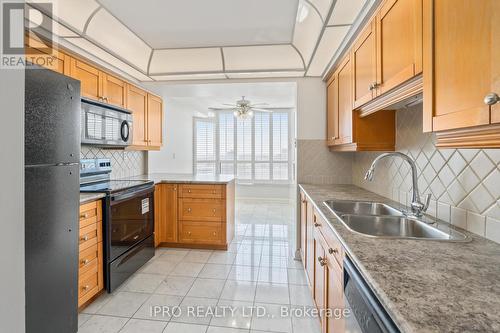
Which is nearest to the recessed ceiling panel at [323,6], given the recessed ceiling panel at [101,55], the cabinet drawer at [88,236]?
the recessed ceiling panel at [101,55]

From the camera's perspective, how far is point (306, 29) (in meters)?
2.27

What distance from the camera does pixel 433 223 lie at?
1.36 m

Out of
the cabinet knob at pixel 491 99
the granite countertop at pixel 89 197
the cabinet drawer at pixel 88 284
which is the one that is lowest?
the cabinet drawer at pixel 88 284

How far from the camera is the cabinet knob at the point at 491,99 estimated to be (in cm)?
67

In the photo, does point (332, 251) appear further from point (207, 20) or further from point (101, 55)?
point (101, 55)

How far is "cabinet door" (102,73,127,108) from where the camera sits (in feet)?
8.39

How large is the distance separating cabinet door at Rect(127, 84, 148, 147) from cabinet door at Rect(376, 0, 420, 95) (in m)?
2.67

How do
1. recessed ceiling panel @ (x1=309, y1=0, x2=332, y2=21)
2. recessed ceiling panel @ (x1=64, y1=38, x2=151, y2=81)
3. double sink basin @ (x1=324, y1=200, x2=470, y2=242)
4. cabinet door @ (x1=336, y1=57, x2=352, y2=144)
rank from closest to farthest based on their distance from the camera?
double sink basin @ (x1=324, y1=200, x2=470, y2=242)
recessed ceiling panel @ (x1=309, y1=0, x2=332, y2=21)
cabinet door @ (x1=336, y1=57, x2=352, y2=144)
recessed ceiling panel @ (x1=64, y1=38, x2=151, y2=81)

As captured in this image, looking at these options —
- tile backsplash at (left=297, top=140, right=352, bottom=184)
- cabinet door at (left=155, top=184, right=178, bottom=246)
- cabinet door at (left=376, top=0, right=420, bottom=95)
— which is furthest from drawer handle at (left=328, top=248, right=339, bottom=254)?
cabinet door at (left=155, top=184, right=178, bottom=246)

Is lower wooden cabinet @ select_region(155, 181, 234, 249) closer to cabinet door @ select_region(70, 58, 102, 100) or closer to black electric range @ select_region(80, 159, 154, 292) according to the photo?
black electric range @ select_region(80, 159, 154, 292)

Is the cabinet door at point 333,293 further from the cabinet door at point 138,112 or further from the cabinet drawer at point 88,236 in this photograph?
the cabinet door at point 138,112

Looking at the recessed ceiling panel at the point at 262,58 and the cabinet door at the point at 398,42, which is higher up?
the recessed ceiling panel at the point at 262,58

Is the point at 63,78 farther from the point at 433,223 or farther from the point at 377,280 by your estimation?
the point at 433,223

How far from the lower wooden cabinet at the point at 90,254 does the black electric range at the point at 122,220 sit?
2.1 inches
